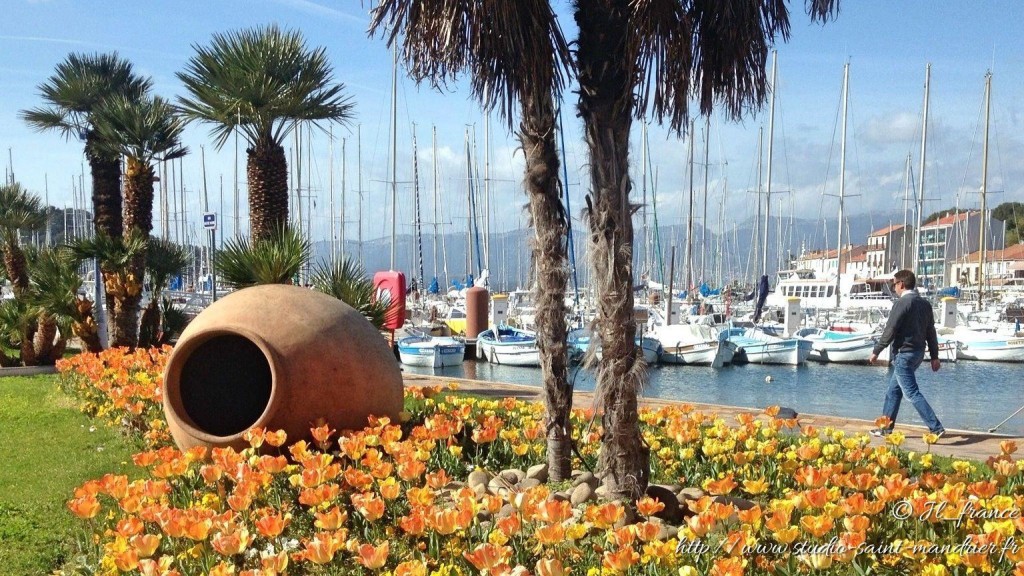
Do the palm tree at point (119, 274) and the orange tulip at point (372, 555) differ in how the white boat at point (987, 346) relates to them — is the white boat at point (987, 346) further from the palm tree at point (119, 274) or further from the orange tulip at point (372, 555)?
the orange tulip at point (372, 555)

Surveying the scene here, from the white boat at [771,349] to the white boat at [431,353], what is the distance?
9.49 m

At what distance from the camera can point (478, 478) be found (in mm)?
5621

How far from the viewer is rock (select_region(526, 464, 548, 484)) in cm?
567

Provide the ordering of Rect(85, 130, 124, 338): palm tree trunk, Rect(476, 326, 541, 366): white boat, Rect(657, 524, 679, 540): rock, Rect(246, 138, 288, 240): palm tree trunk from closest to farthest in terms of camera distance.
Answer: Rect(657, 524, 679, 540): rock < Rect(246, 138, 288, 240): palm tree trunk < Rect(85, 130, 124, 338): palm tree trunk < Rect(476, 326, 541, 366): white boat

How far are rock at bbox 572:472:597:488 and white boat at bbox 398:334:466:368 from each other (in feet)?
77.6

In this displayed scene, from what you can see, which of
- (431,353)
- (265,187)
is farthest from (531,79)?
(431,353)

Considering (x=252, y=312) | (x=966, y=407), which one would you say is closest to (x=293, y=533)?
(x=252, y=312)

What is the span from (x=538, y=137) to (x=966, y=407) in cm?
2033

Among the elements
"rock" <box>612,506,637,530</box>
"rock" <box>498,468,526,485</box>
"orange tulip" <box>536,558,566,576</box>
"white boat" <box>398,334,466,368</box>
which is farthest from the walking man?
"white boat" <box>398,334,466,368</box>

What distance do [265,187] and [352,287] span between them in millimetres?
4006

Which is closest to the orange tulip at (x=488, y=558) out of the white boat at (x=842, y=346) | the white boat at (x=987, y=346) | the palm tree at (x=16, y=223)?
the palm tree at (x=16, y=223)

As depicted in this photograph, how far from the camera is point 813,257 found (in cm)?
7688

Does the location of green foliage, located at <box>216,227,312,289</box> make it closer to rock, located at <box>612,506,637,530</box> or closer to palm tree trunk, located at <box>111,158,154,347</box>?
palm tree trunk, located at <box>111,158,154,347</box>

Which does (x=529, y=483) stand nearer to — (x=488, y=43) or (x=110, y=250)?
(x=488, y=43)
